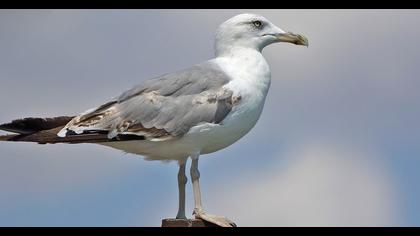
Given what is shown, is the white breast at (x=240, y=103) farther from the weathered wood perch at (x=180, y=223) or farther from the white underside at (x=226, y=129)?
the weathered wood perch at (x=180, y=223)

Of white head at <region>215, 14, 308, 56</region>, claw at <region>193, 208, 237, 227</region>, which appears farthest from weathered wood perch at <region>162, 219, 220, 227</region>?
white head at <region>215, 14, 308, 56</region>

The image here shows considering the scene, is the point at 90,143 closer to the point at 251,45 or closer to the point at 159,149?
the point at 159,149

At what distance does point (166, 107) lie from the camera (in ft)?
34.3

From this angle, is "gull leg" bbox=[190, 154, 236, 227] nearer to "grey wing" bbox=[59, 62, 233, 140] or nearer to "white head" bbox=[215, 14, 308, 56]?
"grey wing" bbox=[59, 62, 233, 140]

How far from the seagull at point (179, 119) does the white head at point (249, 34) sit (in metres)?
0.40

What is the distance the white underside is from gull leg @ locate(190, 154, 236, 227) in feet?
0.52

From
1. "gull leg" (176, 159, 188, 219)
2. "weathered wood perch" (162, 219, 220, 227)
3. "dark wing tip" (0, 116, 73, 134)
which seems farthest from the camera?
"gull leg" (176, 159, 188, 219)

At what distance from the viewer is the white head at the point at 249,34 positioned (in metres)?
11.1

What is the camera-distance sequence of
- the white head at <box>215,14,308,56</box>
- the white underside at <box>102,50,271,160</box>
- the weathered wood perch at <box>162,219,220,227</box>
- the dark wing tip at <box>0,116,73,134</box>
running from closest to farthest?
the weathered wood perch at <box>162,219,220,227</box> < the dark wing tip at <box>0,116,73,134</box> < the white underside at <box>102,50,271,160</box> < the white head at <box>215,14,308,56</box>

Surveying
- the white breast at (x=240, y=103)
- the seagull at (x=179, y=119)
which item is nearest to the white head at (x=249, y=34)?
the white breast at (x=240, y=103)

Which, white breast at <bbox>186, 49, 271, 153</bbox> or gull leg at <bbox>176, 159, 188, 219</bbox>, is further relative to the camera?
gull leg at <bbox>176, 159, 188, 219</bbox>

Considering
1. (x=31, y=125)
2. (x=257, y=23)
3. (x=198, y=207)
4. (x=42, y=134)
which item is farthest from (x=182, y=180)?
(x=257, y=23)

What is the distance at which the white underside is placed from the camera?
10.1 meters
